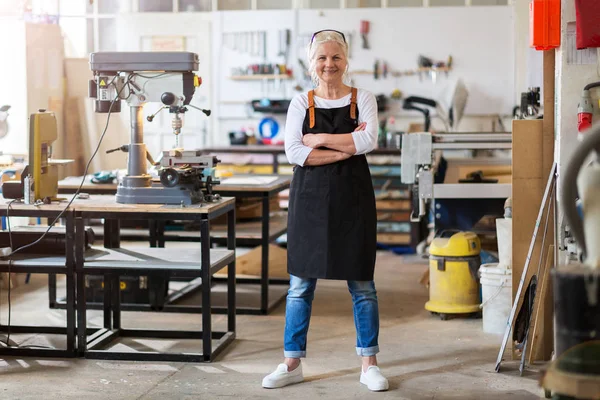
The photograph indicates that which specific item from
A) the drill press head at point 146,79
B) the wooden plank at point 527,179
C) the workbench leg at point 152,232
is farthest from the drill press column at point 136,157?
the wooden plank at point 527,179

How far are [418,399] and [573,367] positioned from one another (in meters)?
1.92

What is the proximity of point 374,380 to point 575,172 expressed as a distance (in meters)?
2.22

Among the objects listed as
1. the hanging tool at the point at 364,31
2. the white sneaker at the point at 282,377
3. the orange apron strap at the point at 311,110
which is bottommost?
the white sneaker at the point at 282,377

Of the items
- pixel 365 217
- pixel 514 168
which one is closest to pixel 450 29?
pixel 514 168

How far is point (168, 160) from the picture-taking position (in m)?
4.51

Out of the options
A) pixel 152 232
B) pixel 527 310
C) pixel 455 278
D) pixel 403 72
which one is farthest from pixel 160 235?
pixel 403 72

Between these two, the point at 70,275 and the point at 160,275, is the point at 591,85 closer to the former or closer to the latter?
the point at 160,275

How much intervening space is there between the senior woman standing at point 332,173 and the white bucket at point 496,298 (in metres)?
1.26

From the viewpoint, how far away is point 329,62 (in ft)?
12.8

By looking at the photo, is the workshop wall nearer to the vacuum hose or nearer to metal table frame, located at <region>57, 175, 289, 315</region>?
metal table frame, located at <region>57, 175, 289, 315</region>

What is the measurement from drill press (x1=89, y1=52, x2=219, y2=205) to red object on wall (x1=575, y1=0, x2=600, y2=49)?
70.1 inches

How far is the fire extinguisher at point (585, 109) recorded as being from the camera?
4059 millimetres

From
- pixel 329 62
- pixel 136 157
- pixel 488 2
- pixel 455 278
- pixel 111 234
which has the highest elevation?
pixel 488 2

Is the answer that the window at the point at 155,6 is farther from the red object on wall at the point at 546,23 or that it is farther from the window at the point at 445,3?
the red object on wall at the point at 546,23
